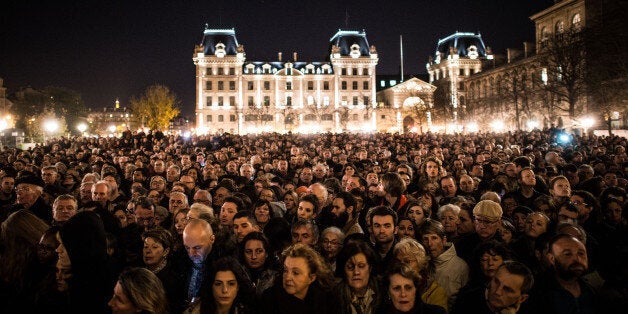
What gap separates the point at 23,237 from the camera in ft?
13.6

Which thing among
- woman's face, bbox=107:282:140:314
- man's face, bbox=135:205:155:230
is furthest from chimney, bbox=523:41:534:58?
woman's face, bbox=107:282:140:314

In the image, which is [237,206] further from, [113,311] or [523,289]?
[523,289]

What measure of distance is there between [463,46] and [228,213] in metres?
93.6

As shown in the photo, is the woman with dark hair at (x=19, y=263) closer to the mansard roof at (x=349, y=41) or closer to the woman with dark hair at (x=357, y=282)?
the woman with dark hair at (x=357, y=282)

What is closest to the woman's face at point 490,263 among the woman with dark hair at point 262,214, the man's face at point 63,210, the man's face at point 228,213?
the woman with dark hair at point 262,214

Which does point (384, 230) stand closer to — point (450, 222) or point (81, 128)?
point (450, 222)

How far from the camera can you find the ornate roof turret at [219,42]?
85.9 meters

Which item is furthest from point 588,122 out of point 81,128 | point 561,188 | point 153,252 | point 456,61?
point 81,128

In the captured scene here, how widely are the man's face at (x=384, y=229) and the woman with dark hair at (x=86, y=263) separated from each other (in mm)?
2947

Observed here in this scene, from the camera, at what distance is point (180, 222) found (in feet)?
20.2

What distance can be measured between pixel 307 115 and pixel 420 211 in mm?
81035

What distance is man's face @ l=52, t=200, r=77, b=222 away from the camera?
19.6 feet

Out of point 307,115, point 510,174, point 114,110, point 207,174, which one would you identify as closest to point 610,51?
point 510,174

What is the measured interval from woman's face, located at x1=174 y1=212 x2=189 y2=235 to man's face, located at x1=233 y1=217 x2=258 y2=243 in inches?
30.4
